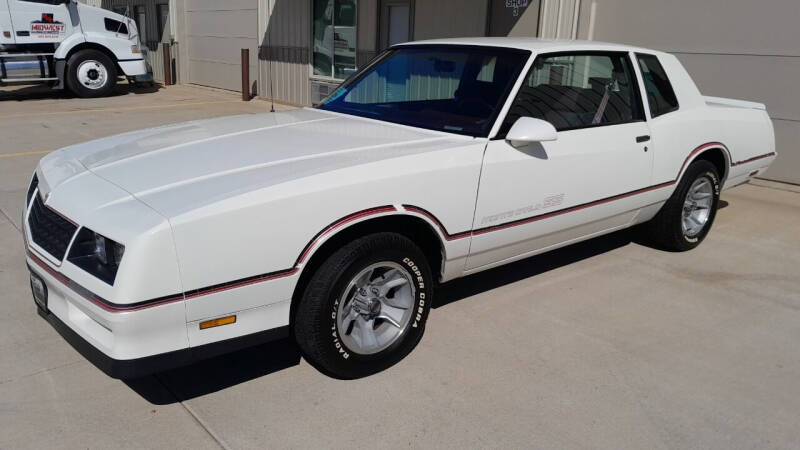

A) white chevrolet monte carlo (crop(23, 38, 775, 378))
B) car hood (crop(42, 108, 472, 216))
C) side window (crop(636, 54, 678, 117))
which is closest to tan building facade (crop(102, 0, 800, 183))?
white chevrolet monte carlo (crop(23, 38, 775, 378))

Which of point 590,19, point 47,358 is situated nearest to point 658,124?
point 47,358

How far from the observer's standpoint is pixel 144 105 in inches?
578

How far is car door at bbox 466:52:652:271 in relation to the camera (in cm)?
380

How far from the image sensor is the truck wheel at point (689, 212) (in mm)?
5266

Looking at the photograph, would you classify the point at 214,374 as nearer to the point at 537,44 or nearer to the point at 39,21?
the point at 537,44

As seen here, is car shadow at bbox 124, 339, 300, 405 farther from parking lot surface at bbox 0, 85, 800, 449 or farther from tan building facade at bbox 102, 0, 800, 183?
tan building facade at bbox 102, 0, 800, 183

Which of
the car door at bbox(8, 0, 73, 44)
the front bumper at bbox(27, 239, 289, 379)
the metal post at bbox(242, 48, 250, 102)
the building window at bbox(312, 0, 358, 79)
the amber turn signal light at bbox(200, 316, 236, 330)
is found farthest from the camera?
the metal post at bbox(242, 48, 250, 102)

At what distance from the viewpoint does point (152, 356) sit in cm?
270

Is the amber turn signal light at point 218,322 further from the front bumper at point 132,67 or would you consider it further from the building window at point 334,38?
the front bumper at point 132,67

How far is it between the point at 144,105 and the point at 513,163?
12.7 metres

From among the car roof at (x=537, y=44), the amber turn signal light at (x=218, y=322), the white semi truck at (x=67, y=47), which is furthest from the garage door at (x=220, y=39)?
the amber turn signal light at (x=218, y=322)

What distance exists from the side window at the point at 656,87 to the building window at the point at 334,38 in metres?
8.84

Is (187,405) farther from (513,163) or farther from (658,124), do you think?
(658,124)

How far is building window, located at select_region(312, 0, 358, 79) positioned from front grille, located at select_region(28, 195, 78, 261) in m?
10.5
